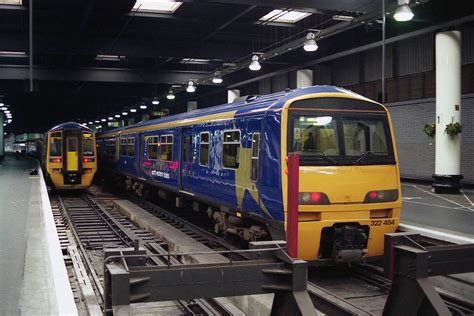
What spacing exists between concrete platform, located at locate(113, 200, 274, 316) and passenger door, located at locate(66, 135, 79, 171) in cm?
330

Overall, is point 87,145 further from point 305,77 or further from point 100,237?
point 305,77

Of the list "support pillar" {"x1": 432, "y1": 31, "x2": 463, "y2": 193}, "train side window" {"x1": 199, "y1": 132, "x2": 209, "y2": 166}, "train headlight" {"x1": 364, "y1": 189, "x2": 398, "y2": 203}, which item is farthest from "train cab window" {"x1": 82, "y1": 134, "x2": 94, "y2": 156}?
"train headlight" {"x1": 364, "y1": 189, "x2": 398, "y2": 203}

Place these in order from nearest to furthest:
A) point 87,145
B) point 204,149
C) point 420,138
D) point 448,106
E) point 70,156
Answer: point 204,149 < point 448,106 < point 420,138 < point 70,156 < point 87,145

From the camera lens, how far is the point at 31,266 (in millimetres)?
6438

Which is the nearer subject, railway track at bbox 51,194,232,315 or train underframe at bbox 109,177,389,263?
railway track at bbox 51,194,232,315

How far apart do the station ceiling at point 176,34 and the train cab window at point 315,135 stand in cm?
602

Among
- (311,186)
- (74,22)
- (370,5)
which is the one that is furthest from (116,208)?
(311,186)

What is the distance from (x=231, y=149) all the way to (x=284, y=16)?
9.97 meters

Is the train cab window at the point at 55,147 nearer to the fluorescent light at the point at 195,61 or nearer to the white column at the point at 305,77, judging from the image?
the fluorescent light at the point at 195,61

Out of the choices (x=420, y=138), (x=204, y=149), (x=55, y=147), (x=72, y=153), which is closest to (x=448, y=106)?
(x=420, y=138)

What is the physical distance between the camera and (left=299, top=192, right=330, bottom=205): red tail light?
6.91 m

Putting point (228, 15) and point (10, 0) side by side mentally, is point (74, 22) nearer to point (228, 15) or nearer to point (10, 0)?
point (10, 0)

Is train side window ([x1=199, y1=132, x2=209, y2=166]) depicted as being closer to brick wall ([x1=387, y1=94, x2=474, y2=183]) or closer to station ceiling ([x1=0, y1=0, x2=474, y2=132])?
station ceiling ([x1=0, y1=0, x2=474, y2=132])

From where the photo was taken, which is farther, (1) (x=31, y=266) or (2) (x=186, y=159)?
(2) (x=186, y=159)
